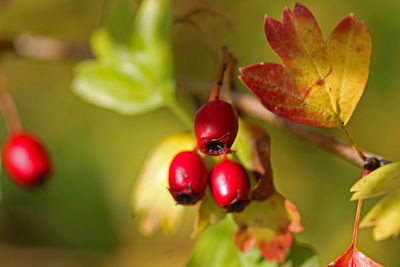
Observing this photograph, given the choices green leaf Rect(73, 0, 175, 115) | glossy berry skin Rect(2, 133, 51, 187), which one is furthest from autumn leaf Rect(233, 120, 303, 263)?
glossy berry skin Rect(2, 133, 51, 187)

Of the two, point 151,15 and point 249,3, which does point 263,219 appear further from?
point 249,3

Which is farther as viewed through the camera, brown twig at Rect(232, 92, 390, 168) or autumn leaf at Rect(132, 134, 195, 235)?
autumn leaf at Rect(132, 134, 195, 235)

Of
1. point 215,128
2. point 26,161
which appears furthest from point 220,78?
point 26,161

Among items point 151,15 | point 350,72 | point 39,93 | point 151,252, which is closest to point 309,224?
point 151,252

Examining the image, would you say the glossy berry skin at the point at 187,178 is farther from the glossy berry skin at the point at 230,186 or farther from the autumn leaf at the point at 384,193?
the autumn leaf at the point at 384,193

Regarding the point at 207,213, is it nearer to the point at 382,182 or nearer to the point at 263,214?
the point at 263,214

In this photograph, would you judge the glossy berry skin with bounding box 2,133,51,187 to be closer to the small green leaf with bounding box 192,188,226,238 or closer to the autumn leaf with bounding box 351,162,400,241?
the small green leaf with bounding box 192,188,226,238
